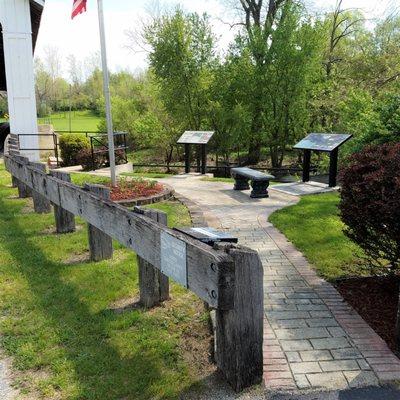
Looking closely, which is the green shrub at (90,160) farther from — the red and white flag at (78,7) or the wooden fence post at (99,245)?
the wooden fence post at (99,245)

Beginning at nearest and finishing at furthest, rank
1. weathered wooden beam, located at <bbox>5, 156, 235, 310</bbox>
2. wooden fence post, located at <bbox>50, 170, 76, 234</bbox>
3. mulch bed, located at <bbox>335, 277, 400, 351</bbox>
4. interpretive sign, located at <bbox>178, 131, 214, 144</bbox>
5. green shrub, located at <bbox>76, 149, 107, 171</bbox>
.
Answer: weathered wooden beam, located at <bbox>5, 156, 235, 310</bbox>
mulch bed, located at <bbox>335, 277, 400, 351</bbox>
wooden fence post, located at <bbox>50, 170, 76, 234</bbox>
green shrub, located at <bbox>76, 149, 107, 171</bbox>
interpretive sign, located at <bbox>178, 131, 214, 144</bbox>

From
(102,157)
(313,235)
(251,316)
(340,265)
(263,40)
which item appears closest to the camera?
(251,316)

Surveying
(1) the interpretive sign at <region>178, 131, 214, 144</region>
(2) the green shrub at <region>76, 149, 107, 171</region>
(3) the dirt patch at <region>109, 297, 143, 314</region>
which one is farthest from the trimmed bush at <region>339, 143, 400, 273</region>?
(2) the green shrub at <region>76, 149, 107, 171</region>

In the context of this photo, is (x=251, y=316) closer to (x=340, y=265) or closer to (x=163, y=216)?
(x=163, y=216)

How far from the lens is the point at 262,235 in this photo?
20.1 ft

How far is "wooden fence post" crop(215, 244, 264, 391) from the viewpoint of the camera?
2.48m

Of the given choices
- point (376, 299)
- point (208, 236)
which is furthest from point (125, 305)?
point (376, 299)

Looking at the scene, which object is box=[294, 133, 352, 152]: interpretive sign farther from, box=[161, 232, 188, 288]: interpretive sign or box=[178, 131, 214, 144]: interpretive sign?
box=[161, 232, 188, 288]: interpretive sign

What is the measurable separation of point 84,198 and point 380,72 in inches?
587

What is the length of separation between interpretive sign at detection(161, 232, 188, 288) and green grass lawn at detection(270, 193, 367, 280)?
7.30 ft

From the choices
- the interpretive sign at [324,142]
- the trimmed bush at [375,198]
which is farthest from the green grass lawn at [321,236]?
the interpretive sign at [324,142]

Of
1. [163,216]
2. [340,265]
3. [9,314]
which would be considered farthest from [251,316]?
[340,265]

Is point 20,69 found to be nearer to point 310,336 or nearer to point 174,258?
point 174,258

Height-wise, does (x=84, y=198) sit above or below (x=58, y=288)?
above
